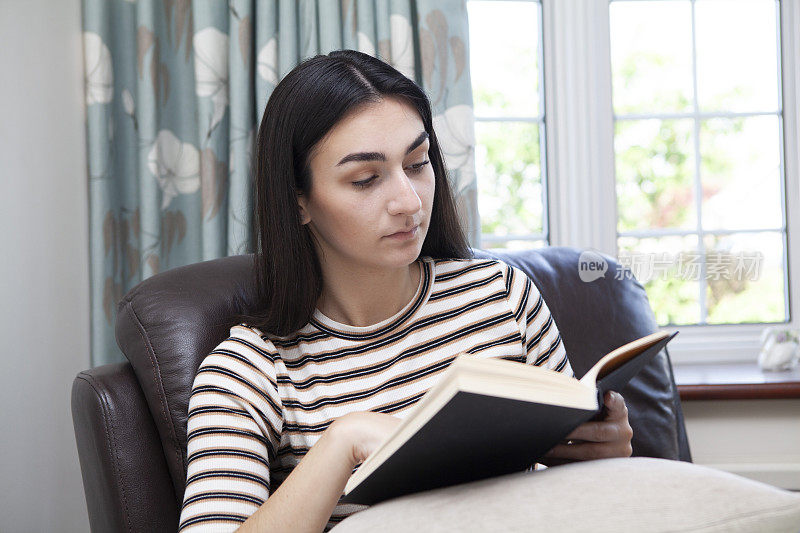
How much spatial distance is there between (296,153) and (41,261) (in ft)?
3.10

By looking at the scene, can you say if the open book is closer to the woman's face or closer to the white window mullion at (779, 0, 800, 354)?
the woman's face

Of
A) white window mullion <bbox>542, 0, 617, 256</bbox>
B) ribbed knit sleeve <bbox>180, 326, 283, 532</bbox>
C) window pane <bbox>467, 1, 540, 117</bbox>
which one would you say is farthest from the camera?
window pane <bbox>467, 1, 540, 117</bbox>

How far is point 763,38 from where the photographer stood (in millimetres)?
2396

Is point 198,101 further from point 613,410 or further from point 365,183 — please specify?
point 613,410

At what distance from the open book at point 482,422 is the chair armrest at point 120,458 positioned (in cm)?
48

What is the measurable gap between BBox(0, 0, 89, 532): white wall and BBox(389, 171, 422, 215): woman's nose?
97 centimetres

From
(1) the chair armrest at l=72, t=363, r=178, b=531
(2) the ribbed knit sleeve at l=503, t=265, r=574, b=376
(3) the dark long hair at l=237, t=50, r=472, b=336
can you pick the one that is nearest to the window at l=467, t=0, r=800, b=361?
(2) the ribbed knit sleeve at l=503, t=265, r=574, b=376

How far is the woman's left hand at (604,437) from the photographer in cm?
88

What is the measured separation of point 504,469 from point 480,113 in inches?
71.3

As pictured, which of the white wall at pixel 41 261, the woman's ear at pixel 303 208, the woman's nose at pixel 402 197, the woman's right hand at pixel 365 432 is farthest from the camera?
the white wall at pixel 41 261

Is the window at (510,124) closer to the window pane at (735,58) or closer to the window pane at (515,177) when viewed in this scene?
the window pane at (515,177)

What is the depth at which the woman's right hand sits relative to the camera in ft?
2.61

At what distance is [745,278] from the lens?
2.41 metres

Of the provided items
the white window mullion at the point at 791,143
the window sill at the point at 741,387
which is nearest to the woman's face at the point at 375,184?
the window sill at the point at 741,387
